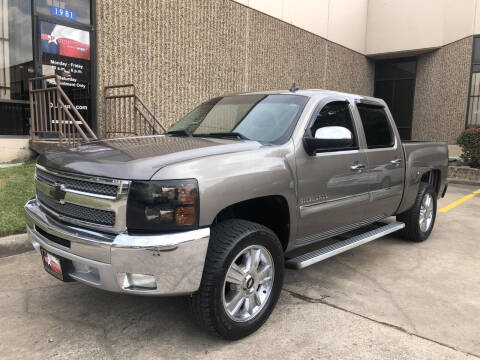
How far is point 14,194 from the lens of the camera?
5852 mm

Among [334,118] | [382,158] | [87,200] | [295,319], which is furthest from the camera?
[382,158]

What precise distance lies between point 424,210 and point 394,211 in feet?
3.17

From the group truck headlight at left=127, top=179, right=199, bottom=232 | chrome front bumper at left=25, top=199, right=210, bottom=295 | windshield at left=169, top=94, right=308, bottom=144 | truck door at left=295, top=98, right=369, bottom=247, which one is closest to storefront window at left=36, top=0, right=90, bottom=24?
windshield at left=169, top=94, right=308, bottom=144

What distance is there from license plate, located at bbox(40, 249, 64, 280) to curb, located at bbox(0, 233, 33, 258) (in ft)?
6.04

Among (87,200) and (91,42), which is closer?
(87,200)

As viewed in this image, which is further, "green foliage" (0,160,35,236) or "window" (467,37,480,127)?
"window" (467,37,480,127)

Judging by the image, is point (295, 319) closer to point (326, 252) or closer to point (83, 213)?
point (326, 252)

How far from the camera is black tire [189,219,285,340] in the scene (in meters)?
2.68

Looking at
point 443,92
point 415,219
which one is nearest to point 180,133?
point 415,219

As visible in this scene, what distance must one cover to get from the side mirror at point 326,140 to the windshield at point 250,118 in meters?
0.20

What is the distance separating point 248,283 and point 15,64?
293 inches

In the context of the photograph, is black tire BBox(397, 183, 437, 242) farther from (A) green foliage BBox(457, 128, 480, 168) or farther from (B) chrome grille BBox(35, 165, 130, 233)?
(A) green foliage BBox(457, 128, 480, 168)

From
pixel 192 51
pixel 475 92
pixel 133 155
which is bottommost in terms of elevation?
pixel 133 155

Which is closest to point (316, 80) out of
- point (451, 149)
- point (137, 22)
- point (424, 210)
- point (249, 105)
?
point (451, 149)
